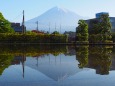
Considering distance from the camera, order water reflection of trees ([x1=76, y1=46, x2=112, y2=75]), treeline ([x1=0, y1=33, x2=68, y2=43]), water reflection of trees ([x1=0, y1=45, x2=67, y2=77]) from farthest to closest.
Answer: treeline ([x1=0, y1=33, x2=68, y2=43]), water reflection of trees ([x1=0, y1=45, x2=67, y2=77]), water reflection of trees ([x1=76, y1=46, x2=112, y2=75])

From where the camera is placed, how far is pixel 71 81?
9195mm

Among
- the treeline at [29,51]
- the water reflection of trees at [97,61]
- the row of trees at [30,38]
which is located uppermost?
the row of trees at [30,38]

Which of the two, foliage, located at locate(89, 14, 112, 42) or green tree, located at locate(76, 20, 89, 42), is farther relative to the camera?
foliage, located at locate(89, 14, 112, 42)

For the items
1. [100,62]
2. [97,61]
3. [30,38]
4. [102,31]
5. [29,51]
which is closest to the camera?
[100,62]

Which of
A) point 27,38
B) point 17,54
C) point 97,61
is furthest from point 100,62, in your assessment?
point 27,38

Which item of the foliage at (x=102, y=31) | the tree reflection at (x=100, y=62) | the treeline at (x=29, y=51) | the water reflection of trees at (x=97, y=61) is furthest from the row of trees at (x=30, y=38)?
the tree reflection at (x=100, y=62)

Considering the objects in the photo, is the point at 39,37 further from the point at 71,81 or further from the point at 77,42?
the point at 71,81

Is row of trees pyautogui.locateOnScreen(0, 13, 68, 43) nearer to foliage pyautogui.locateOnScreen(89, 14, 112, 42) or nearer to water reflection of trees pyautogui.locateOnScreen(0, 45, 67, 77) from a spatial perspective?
foliage pyautogui.locateOnScreen(89, 14, 112, 42)

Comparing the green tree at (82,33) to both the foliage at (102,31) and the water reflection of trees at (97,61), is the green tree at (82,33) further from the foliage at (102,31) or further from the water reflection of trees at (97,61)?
the water reflection of trees at (97,61)

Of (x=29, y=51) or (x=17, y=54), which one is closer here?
(x=17, y=54)

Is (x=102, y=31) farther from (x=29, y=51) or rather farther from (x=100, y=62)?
(x=100, y=62)

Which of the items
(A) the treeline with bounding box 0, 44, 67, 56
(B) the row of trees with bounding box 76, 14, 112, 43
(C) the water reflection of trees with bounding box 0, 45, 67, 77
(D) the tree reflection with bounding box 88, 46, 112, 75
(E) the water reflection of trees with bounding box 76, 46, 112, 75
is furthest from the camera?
(B) the row of trees with bounding box 76, 14, 112, 43

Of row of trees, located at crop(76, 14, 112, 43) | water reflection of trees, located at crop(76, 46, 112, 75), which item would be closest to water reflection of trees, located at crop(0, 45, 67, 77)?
water reflection of trees, located at crop(76, 46, 112, 75)

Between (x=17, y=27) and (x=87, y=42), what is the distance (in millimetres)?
33409
